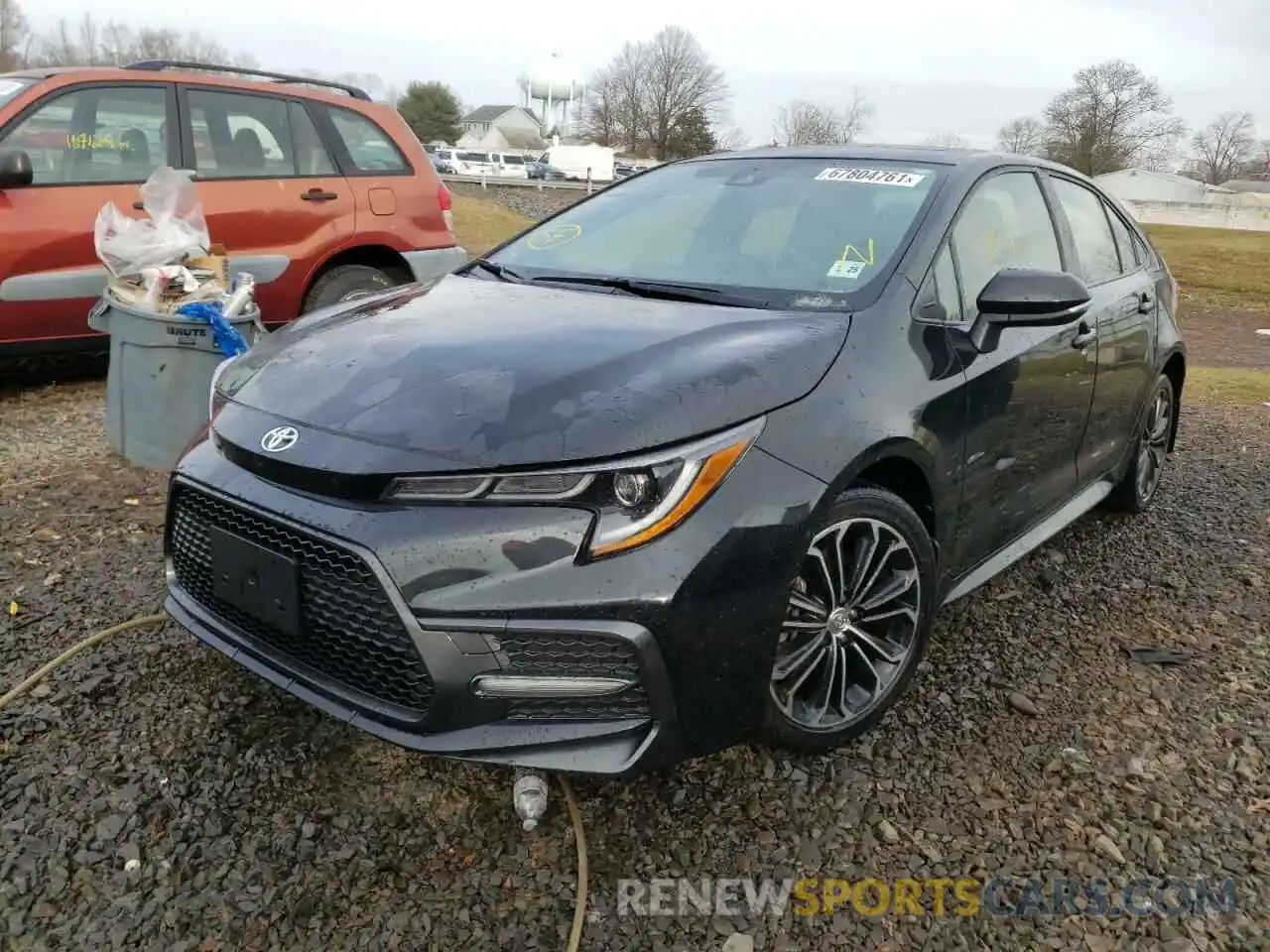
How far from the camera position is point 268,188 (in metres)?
5.44

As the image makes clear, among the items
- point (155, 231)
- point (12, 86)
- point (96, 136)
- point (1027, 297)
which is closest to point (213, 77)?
point (96, 136)

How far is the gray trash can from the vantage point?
12.9 feet

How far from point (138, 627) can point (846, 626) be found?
6.99 ft

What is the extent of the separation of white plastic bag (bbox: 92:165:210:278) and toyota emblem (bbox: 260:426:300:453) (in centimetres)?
243

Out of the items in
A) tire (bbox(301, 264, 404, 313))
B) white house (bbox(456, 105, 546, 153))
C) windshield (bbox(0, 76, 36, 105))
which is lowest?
tire (bbox(301, 264, 404, 313))

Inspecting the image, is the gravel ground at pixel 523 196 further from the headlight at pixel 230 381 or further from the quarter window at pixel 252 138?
the headlight at pixel 230 381

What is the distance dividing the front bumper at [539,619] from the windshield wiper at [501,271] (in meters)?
1.29

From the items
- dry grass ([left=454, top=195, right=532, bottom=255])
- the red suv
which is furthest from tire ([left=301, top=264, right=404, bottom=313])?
dry grass ([left=454, top=195, right=532, bottom=255])

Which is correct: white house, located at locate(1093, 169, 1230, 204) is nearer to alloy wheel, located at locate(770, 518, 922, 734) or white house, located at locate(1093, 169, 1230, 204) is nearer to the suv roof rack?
the suv roof rack

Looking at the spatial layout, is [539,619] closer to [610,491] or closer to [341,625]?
[610,491]

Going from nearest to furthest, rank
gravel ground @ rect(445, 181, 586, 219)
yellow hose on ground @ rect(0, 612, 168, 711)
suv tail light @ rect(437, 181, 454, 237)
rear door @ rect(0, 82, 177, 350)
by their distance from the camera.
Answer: yellow hose on ground @ rect(0, 612, 168, 711)
rear door @ rect(0, 82, 177, 350)
suv tail light @ rect(437, 181, 454, 237)
gravel ground @ rect(445, 181, 586, 219)

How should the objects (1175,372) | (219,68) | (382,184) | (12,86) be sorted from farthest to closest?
(382,184) → (219,68) → (12,86) → (1175,372)

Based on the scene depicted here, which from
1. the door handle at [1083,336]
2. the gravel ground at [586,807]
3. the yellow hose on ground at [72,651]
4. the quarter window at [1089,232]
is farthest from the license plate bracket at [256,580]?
the quarter window at [1089,232]

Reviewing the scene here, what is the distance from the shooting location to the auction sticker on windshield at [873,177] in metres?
2.98
